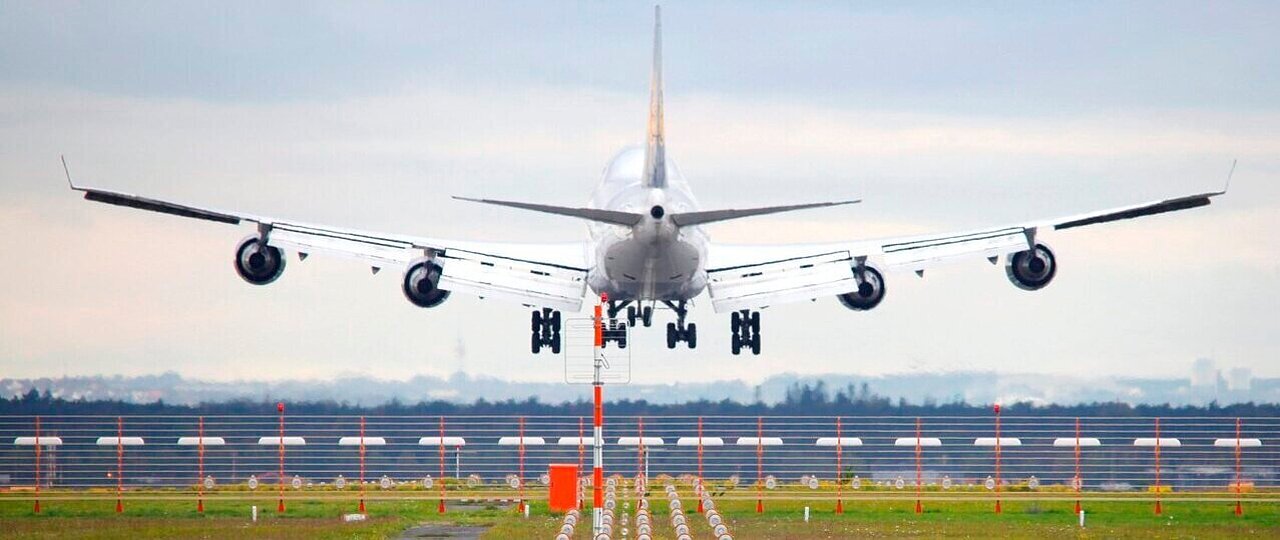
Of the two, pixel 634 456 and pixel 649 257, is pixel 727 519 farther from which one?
pixel 634 456

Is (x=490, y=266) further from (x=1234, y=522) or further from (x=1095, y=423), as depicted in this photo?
(x=1095, y=423)

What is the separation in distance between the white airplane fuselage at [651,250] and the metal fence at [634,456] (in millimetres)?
13233

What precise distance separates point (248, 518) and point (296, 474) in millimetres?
21647

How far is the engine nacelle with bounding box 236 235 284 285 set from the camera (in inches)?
2869

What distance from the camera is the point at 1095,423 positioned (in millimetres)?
98875

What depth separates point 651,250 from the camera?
6838 cm

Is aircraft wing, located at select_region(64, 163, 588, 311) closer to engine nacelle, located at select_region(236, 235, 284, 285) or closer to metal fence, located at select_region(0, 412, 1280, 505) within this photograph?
engine nacelle, located at select_region(236, 235, 284, 285)

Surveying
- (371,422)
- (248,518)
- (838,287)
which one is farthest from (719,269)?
(371,422)

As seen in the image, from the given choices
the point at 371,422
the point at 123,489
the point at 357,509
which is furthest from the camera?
the point at 371,422

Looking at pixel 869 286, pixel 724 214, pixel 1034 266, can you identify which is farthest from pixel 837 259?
pixel 724 214

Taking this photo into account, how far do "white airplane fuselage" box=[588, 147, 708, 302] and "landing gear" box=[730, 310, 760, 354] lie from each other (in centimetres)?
322

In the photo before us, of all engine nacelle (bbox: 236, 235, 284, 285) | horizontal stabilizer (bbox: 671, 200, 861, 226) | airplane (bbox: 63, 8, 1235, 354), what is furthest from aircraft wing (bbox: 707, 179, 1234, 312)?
engine nacelle (bbox: 236, 235, 284, 285)

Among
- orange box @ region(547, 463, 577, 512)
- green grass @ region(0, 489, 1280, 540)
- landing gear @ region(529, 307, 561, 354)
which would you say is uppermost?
landing gear @ region(529, 307, 561, 354)

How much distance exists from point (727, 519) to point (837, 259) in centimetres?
1131
